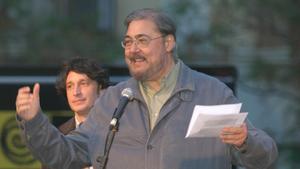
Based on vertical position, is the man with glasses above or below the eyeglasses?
below

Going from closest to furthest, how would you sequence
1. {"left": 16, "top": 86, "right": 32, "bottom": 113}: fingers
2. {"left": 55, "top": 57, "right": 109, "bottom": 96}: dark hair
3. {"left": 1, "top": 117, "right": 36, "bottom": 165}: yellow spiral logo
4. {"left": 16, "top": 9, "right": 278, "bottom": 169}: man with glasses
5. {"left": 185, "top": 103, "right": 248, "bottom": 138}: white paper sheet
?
{"left": 16, "top": 86, "right": 32, "bottom": 113}: fingers
{"left": 185, "top": 103, "right": 248, "bottom": 138}: white paper sheet
{"left": 16, "top": 9, "right": 278, "bottom": 169}: man with glasses
{"left": 55, "top": 57, "right": 109, "bottom": 96}: dark hair
{"left": 1, "top": 117, "right": 36, "bottom": 165}: yellow spiral logo

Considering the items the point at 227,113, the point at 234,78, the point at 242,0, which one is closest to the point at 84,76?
the point at 227,113

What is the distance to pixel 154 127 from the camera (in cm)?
499

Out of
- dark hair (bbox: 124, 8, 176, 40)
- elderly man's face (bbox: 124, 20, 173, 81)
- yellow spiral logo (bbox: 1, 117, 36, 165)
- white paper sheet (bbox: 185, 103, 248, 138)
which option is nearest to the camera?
white paper sheet (bbox: 185, 103, 248, 138)

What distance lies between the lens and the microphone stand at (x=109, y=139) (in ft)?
16.2

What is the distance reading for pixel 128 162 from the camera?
4.96 metres

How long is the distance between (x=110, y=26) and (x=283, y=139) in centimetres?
453

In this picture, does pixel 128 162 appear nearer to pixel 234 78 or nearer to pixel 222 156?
pixel 222 156

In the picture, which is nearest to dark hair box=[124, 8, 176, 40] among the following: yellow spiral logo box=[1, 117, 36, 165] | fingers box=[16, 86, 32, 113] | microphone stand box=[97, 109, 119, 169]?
microphone stand box=[97, 109, 119, 169]

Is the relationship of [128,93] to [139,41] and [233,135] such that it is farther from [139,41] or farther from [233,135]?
[233,135]

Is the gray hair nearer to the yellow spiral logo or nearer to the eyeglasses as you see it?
the eyeglasses

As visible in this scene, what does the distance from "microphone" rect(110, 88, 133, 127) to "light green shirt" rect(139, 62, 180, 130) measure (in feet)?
0.32

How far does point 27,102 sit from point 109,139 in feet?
1.83

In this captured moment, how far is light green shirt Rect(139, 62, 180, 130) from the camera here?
5.06 m
